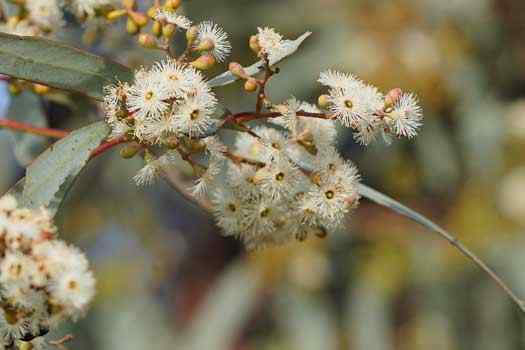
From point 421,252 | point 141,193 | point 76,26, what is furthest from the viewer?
point 141,193

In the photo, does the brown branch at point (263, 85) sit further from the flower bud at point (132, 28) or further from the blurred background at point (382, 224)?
the blurred background at point (382, 224)

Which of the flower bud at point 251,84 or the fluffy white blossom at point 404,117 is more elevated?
the fluffy white blossom at point 404,117

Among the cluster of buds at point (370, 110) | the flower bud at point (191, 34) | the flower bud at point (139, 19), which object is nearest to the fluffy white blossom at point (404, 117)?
the cluster of buds at point (370, 110)

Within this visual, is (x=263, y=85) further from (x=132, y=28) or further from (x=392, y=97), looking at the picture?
(x=132, y=28)

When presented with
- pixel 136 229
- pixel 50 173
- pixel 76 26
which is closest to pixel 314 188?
pixel 50 173

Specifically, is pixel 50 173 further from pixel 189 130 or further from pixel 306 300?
pixel 306 300
